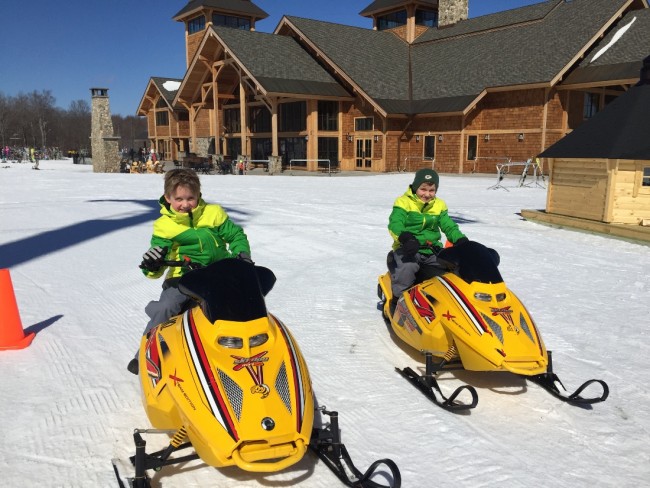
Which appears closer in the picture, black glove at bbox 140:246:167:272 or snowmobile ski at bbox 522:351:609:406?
black glove at bbox 140:246:167:272

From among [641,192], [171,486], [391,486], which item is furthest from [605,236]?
[171,486]

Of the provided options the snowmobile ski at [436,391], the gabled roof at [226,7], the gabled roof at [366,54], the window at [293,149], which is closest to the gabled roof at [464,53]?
the gabled roof at [366,54]

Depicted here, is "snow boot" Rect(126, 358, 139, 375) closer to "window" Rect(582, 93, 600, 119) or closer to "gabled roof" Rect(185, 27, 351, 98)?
"gabled roof" Rect(185, 27, 351, 98)

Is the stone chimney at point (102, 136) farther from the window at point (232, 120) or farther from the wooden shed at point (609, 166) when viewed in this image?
the wooden shed at point (609, 166)

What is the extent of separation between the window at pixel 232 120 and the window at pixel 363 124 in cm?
1089

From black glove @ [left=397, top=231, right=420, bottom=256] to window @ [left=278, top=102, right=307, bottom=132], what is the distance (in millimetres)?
28345

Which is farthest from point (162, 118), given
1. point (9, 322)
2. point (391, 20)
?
point (9, 322)

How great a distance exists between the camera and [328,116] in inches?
1225

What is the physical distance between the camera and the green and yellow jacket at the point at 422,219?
4810 millimetres

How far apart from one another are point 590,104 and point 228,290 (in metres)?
28.9

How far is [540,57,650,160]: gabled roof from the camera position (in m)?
9.95

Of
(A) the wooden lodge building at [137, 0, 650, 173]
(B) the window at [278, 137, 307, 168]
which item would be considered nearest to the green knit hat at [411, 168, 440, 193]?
(A) the wooden lodge building at [137, 0, 650, 173]

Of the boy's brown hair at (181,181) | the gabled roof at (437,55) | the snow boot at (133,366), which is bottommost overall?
the snow boot at (133,366)

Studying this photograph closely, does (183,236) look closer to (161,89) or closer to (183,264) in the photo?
(183,264)
